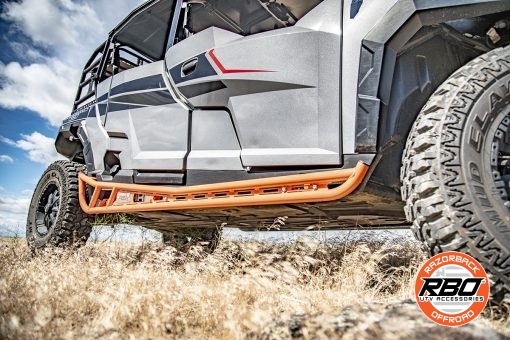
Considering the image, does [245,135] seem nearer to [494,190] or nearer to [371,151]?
[371,151]

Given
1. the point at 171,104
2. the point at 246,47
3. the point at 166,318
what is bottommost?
the point at 166,318

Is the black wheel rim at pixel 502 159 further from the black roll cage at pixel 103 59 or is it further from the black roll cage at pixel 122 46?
the black roll cage at pixel 103 59

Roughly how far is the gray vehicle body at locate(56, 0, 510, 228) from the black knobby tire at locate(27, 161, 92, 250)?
1.01 meters

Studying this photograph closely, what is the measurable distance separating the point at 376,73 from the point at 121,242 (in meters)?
2.91

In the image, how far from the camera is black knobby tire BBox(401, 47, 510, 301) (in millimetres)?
1387

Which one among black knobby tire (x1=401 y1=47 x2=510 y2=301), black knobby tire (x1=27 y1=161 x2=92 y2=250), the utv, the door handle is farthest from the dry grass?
black knobby tire (x1=27 y1=161 x2=92 y2=250)

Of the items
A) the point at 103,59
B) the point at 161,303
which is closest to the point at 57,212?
the point at 103,59

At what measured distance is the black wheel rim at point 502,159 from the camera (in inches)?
57.3

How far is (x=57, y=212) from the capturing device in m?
3.69

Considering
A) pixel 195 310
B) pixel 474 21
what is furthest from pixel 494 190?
pixel 195 310

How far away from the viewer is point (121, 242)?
A: 378 cm

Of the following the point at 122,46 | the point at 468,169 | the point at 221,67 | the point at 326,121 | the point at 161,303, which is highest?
the point at 122,46
